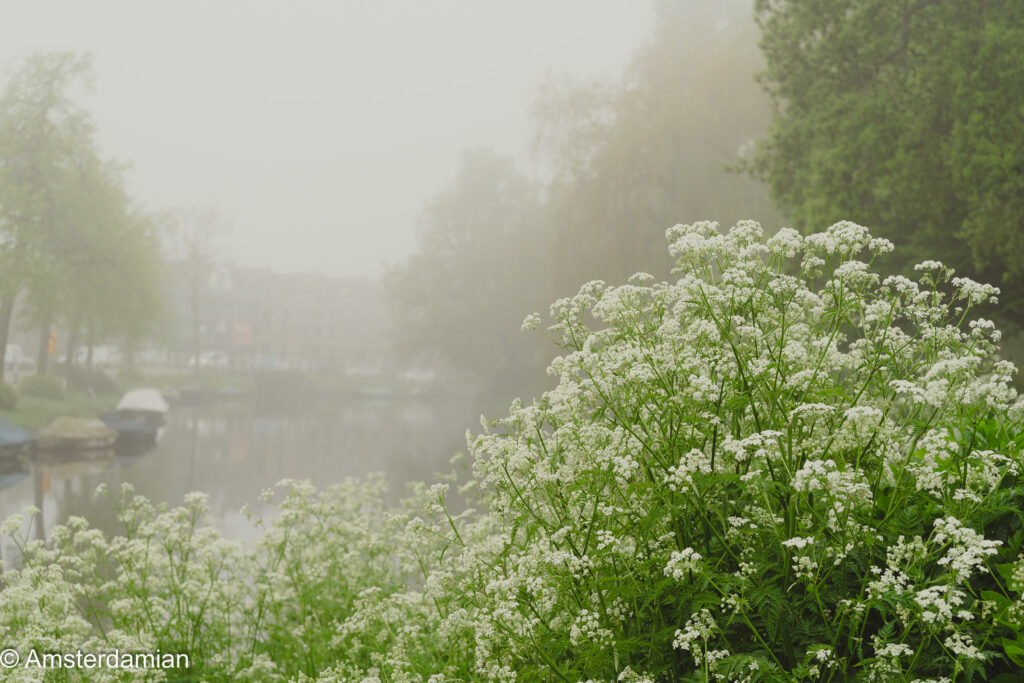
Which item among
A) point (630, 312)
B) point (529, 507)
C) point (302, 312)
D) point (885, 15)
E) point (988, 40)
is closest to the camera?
point (529, 507)

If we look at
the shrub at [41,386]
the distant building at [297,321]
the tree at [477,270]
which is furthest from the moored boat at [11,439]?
the distant building at [297,321]

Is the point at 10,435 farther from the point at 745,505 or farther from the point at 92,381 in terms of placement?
the point at 745,505

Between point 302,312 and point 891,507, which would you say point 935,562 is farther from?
point 302,312

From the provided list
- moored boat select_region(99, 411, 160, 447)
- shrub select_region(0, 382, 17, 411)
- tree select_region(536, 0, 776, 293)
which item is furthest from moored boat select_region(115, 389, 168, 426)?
tree select_region(536, 0, 776, 293)

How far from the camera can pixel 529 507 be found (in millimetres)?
3561


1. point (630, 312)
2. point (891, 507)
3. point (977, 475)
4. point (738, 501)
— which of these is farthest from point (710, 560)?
point (630, 312)

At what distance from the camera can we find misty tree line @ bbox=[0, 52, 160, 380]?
3244 centimetres

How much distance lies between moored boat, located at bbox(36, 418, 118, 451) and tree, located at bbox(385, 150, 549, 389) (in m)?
17.3

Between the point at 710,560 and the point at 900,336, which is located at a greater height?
the point at 900,336

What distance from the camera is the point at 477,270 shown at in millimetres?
43938

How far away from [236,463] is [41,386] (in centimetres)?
1424

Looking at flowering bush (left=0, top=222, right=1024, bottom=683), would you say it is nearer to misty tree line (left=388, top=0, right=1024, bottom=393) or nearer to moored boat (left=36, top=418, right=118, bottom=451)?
misty tree line (left=388, top=0, right=1024, bottom=393)

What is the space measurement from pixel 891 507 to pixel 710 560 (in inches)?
27.8

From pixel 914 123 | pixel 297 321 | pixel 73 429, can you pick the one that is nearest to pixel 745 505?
pixel 914 123
